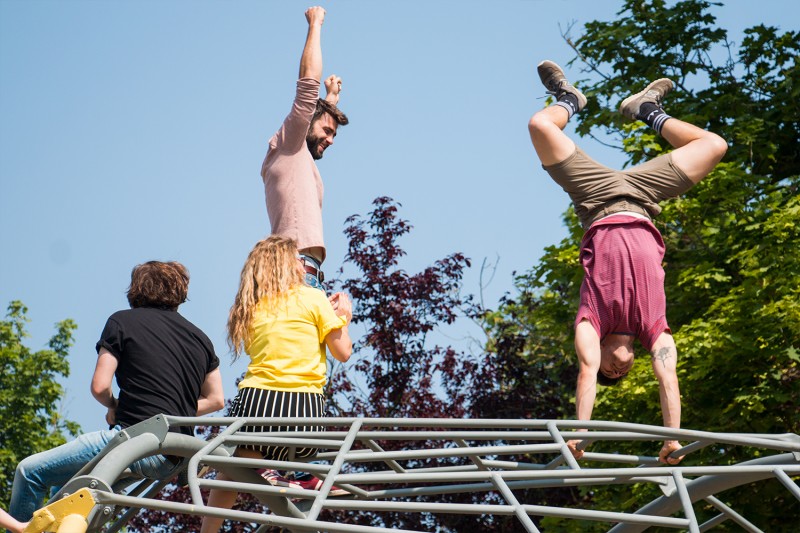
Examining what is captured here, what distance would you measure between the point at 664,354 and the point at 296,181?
6.32 ft

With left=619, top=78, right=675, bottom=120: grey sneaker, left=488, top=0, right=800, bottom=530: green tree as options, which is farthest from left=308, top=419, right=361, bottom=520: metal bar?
left=488, top=0, right=800, bottom=530: green tree

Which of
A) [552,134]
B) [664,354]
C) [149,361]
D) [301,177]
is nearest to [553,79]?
[552,134]

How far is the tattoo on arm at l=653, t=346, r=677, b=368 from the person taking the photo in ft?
17.7

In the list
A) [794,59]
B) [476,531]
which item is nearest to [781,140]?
[794,59]

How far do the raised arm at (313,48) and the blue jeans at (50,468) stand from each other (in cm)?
206

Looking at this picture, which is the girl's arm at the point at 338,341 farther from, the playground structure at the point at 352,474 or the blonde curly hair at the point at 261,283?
the playground structure at the point at 352,474

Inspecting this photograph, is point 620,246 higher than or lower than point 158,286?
higher

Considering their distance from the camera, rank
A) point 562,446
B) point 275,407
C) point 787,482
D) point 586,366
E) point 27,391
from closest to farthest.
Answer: point 562,446, point 787,482, point 275,407, point 586,366, point 27,391

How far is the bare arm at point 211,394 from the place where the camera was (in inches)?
203

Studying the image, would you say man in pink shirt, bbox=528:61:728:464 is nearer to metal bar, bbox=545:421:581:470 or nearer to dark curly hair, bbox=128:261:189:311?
metal bar, bbox=545:421:581:470

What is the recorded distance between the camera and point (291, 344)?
501 cm

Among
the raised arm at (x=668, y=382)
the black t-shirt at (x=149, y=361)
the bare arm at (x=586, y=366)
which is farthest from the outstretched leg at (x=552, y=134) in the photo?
the black t-shirt at (x=149, y=361)

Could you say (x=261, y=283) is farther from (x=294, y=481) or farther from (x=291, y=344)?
(x=294, y=481)

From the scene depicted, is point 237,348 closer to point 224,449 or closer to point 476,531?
point 224,449
